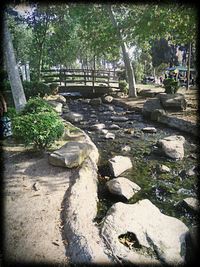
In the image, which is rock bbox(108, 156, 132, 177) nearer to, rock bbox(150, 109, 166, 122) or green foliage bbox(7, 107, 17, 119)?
green foliage bbox(7, 107, 17, 119)

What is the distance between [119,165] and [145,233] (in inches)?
107

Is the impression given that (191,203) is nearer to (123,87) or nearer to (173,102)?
(173,102)

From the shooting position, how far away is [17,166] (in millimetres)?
5398

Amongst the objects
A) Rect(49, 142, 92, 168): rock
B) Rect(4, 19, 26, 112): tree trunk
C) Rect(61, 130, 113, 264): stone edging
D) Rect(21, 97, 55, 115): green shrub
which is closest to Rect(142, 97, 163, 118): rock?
Rect(4, 19, 26, 112): tree trunk

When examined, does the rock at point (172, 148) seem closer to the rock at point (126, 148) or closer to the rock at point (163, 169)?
the rock at point (163, 169)

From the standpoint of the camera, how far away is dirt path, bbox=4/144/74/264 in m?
3.13

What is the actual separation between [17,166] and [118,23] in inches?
571

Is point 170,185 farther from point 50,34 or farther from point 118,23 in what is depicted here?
point 50,34

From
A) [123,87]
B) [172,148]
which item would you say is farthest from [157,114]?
[123,87]

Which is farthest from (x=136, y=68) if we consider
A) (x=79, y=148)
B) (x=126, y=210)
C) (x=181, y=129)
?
(x=126, y=210)

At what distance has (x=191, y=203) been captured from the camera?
15.3ft

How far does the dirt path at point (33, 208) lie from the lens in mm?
3127

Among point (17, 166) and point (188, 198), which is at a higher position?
point (17, 166)

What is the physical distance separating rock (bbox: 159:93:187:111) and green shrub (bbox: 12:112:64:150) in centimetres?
735
